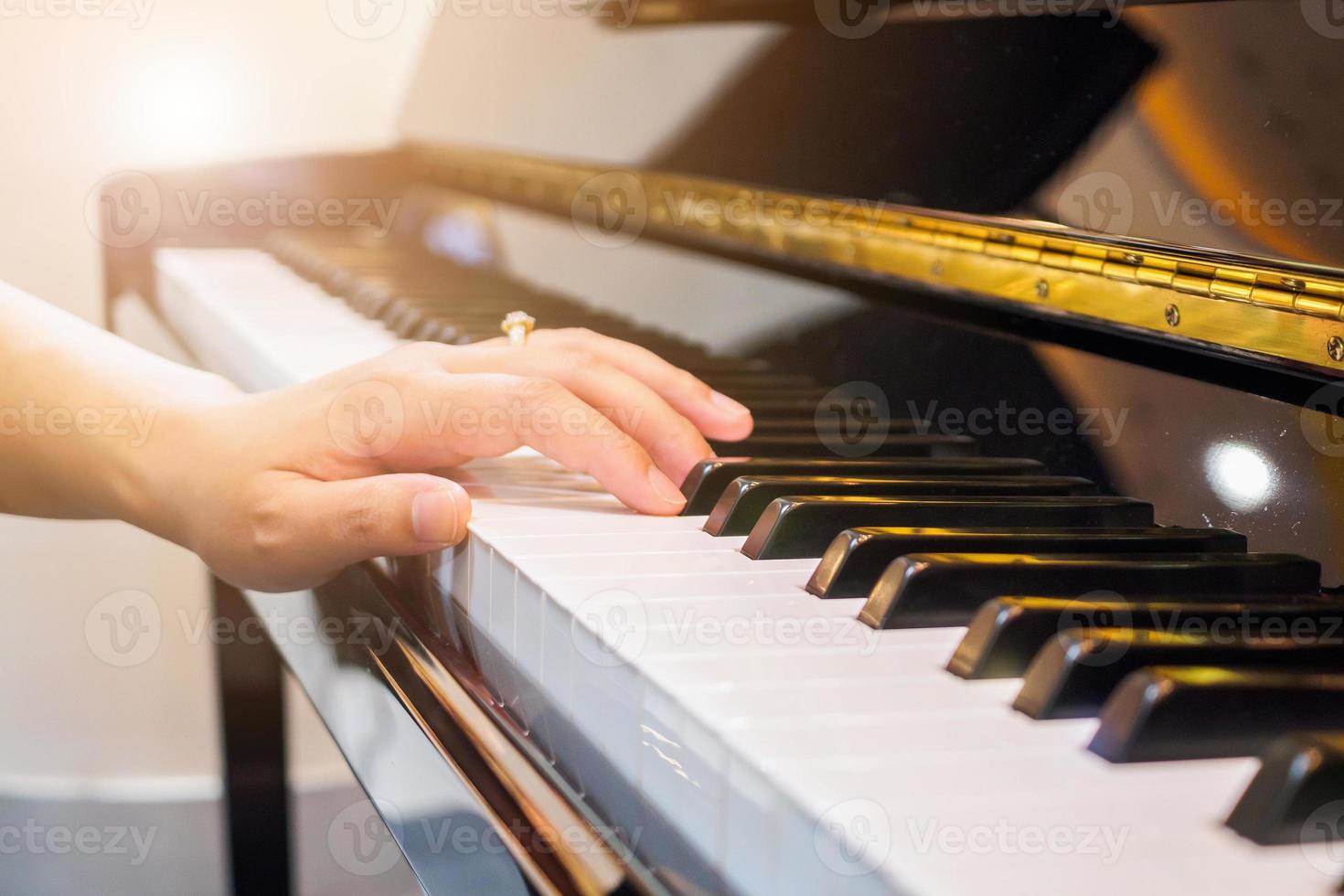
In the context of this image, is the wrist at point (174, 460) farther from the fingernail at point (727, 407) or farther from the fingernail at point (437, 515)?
the fingernail at point (727, 407)

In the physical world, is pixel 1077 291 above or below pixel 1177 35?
below

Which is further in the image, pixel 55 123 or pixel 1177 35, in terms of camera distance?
pixel 55 123

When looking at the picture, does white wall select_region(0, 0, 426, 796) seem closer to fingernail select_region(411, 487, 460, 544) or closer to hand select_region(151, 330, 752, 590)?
hand select_region(151, 330, 752, 590)

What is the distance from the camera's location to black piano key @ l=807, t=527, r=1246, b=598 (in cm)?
57

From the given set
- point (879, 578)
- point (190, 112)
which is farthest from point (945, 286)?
point (190, 112)

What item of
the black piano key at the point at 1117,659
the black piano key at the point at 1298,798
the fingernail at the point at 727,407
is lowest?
the black piano key at the point at 1298,798

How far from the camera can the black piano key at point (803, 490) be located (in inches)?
27.0

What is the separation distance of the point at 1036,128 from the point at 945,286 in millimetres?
122

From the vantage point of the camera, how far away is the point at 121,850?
244 centimetres

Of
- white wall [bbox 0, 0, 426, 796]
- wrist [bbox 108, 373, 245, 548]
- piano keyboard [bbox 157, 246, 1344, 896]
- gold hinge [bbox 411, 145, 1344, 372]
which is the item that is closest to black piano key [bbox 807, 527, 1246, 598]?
piano keyboard [bbox 157, 246, 1344, 896]

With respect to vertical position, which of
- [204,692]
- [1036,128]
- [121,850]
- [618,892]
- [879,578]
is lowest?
[121,850]

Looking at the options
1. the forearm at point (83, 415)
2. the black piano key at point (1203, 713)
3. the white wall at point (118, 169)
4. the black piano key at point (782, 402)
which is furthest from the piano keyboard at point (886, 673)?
the white wall at point (118, 169)

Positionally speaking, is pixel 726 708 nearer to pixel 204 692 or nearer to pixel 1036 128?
pixel 1036 128

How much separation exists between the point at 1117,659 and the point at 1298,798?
0.31ft
